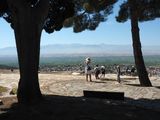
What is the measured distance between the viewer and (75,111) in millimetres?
14812

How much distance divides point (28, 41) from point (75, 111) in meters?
3.10

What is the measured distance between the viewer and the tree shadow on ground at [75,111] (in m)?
14.1

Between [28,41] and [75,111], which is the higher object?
[28,41]

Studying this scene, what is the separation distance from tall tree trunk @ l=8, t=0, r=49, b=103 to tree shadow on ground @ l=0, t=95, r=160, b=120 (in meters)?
0.55

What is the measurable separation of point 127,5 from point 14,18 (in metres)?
11.3

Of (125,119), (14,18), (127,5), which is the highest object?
(127,5)

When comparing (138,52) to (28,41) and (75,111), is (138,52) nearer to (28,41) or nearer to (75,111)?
(28,41)

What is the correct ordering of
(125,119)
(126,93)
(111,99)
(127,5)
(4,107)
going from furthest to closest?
(127,5)
(126,93)
(111,99)
(4,107)
(125,119)

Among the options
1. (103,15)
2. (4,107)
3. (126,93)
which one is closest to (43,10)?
(4,107)

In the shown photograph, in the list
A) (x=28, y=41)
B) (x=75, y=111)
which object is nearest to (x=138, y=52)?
(x=28, y=41)

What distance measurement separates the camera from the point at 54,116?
1409cm

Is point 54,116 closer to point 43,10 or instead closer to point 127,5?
point 43,10

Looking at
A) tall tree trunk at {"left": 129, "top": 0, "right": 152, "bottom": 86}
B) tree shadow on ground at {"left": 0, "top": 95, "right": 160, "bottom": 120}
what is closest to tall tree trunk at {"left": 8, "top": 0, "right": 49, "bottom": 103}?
tree shadow on ground at {"left": 0, "top": 95, "right": 160, "bottom": 120}

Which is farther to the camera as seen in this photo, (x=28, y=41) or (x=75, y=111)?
(x=28, y=41)
